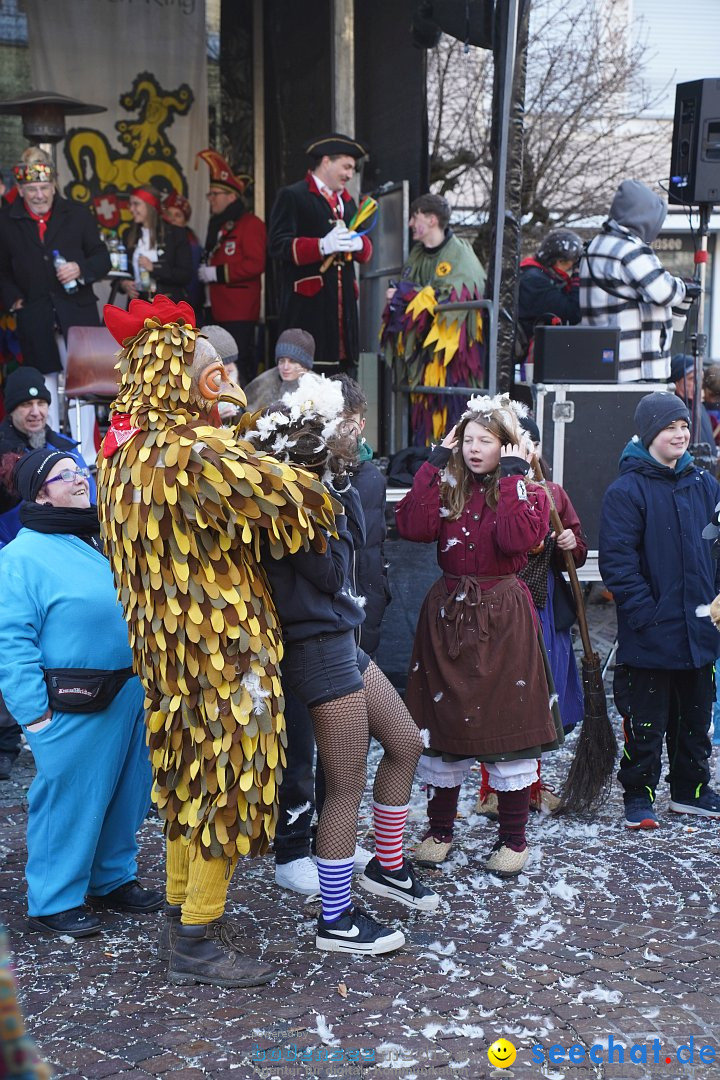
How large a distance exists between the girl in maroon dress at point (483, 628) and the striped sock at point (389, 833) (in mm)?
401

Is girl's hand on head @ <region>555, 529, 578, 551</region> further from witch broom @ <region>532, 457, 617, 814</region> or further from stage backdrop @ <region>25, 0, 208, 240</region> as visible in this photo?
stage backdrop @ <region>25, 0, 208, 240</region>

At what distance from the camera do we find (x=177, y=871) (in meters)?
3.54

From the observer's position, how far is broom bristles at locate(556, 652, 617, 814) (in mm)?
4859

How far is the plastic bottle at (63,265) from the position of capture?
25.6ft

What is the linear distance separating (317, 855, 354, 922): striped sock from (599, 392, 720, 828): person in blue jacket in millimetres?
1580

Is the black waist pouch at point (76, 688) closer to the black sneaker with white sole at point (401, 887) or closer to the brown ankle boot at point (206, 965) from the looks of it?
the brown ankle boot at point (206, 965)

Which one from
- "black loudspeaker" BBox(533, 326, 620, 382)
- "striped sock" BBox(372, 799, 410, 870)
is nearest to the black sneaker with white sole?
"striped sock" BBox(372, 799, 410, 870)

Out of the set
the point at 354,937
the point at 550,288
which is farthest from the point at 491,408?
the point at 550,288

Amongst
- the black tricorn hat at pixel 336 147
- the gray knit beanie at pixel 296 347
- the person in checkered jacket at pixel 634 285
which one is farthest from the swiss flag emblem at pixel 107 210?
the gray knit beanie at pixel 296 347

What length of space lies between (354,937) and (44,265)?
18.2 feet

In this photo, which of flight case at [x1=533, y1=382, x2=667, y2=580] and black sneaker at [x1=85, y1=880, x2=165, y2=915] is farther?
flight case at [x1=533, y1=382, x2=667, y2=580]

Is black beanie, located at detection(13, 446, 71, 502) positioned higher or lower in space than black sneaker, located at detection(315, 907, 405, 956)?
higher

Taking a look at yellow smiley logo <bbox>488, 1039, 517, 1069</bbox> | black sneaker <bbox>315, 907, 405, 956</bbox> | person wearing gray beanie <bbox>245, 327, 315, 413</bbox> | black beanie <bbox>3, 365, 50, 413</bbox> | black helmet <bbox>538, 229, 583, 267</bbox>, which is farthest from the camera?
black helmet <bbox>538, 229, 583, 267</bbox>

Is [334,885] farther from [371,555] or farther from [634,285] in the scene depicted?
[634,285]
